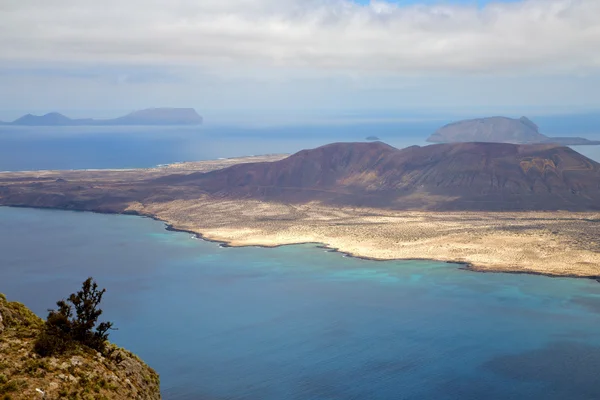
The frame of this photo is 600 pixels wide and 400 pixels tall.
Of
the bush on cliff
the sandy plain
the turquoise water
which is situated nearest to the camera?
the bush on cliff

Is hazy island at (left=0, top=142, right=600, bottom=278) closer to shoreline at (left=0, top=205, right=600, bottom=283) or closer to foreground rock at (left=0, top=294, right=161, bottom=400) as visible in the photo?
shoreline at (left=0, top=205, right=600, bottom=283)

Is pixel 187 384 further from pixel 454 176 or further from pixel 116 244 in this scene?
pixel 454 176

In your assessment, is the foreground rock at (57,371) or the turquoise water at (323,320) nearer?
the foreground rock at (57,371)

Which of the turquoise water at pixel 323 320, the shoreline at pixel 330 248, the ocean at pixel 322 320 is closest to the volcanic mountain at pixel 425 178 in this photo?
the shoreline at pixel 330 248

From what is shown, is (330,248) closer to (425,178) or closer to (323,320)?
(323,320)

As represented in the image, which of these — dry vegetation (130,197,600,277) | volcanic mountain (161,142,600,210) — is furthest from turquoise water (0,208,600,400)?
volcanic mountain (161,142,600,210)

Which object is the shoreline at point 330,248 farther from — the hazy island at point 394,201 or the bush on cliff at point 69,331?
the bush on cliff at point 69,331

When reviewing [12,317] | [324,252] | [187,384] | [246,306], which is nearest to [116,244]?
[324,252]
